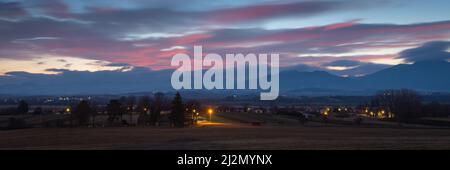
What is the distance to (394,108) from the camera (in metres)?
123

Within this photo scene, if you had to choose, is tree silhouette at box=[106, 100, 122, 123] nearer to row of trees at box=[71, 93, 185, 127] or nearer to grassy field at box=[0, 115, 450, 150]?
row of trees at box=[71, 93, 185, 127]

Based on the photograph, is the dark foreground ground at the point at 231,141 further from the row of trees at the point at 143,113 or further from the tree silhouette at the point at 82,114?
the tree silhouette at the point at 82,114

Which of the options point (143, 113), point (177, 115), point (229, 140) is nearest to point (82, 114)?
point (143, 113)

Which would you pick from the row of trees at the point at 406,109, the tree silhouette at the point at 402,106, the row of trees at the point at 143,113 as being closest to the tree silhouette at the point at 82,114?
the row of trees at the point at 143,113

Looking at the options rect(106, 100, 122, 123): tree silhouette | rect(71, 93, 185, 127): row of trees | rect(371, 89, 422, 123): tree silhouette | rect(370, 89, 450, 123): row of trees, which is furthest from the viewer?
rect(370, 89, 450, 123): row of trees

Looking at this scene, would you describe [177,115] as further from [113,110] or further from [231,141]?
[231,141]

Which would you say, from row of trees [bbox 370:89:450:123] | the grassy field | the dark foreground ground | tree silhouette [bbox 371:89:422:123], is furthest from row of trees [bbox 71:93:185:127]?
row of trees [bbox 370:89:450:123]

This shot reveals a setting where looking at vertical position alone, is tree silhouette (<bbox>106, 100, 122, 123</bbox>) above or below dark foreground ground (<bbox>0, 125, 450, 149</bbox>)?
above
